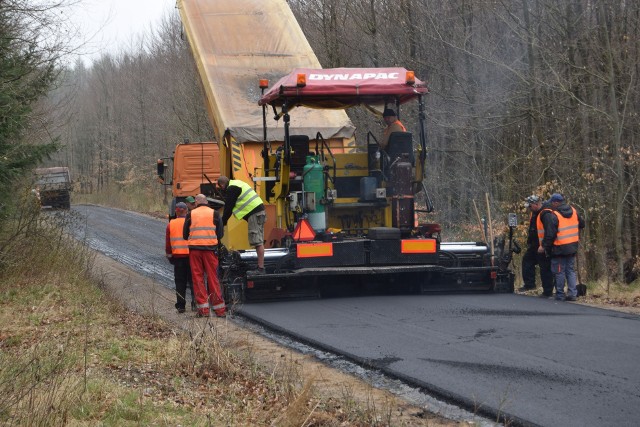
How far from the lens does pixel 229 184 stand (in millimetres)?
12320

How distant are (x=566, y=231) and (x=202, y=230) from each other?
5.15 metres

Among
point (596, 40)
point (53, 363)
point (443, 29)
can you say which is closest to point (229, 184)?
point (53, 363)

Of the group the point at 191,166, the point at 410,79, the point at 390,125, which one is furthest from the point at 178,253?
the point at 191,166

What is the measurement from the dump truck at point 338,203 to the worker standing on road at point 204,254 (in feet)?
1.35

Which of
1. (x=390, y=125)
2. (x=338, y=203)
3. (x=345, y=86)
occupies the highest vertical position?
(x=345, y=86)

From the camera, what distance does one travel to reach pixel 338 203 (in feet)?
41.6

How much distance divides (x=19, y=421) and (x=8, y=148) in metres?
8.00

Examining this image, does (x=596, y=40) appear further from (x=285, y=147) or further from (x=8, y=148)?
(x=8, y=148)

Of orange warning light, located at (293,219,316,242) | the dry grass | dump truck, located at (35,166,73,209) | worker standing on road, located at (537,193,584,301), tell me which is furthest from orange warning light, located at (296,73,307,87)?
dump truck, located at (35,166,73,209)

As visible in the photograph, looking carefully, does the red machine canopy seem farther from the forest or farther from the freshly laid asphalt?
the freshly laid asphalt

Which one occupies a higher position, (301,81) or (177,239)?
(301,81)

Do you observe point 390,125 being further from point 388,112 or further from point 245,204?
point 245,204

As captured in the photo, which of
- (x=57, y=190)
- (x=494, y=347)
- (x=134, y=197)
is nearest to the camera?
(x=494, y=347)

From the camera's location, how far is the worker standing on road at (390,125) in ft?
41.3
